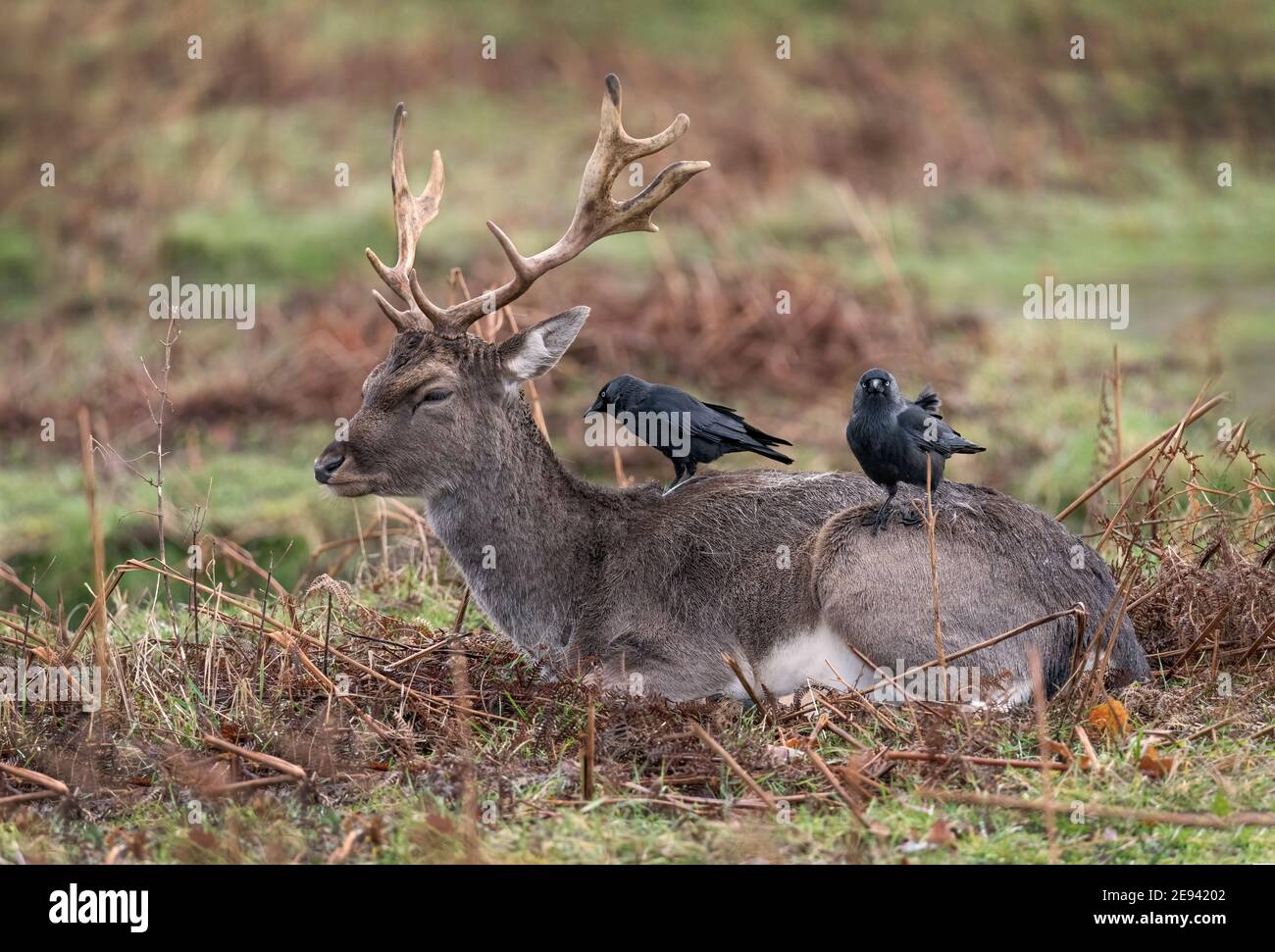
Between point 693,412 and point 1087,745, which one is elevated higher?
point 693,412

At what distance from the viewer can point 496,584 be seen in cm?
742

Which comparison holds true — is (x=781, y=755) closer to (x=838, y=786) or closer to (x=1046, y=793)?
(x=838, y=786)

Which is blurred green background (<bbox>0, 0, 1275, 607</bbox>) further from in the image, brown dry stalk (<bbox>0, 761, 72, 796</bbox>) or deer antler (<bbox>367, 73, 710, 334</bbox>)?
brown dry stalk (<bbox>0, 761, 72, 796</bbox>)

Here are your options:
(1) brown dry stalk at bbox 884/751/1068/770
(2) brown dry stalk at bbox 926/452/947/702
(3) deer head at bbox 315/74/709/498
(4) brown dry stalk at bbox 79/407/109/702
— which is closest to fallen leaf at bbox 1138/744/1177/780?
(1) brown dry stalk at bbox 884/751/1068/770

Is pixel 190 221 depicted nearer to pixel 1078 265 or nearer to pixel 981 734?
pixel 1078 265

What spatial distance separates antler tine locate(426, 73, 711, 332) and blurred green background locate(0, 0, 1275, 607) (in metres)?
1.66

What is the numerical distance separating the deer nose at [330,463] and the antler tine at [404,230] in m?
0.58

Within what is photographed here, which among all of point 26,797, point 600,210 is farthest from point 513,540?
point 26,797

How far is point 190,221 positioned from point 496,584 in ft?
37.5

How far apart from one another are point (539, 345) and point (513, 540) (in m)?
0.82

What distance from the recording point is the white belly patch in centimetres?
692

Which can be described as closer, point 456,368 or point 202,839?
point 202,839

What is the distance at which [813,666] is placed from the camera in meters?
7.01
